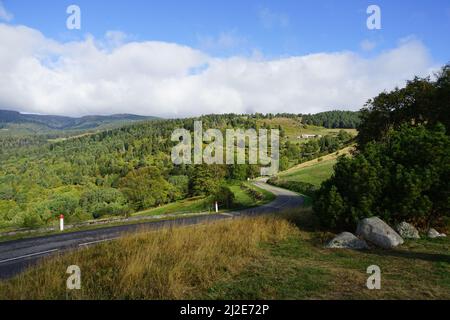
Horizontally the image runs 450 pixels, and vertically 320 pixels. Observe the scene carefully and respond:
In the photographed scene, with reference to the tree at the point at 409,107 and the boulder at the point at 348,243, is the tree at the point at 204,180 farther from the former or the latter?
the boulder at the point at 348,243

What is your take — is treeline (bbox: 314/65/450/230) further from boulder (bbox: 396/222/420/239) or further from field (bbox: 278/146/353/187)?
field (bbox: 278/146/353/187)

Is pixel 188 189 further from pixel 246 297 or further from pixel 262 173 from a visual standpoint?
pixel 246 297

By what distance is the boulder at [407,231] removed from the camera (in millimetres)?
11414

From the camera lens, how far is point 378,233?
34.6ft

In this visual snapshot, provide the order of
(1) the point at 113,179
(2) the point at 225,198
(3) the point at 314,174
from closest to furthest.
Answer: (2) the point at 225,198 < (3) the point at 314,174 < (1) the point at 113,179

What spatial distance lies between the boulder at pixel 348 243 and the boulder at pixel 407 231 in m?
2.08

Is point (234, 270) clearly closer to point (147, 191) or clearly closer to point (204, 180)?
point (204, 180)

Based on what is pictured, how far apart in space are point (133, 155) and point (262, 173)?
273 ft

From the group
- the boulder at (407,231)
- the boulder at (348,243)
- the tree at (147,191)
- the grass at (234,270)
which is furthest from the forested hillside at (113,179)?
the grass at (234,270)

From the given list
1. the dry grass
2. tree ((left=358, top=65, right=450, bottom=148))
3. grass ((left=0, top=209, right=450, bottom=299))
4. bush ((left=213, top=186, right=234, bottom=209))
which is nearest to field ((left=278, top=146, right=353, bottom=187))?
bush ((left=213, top=186, right=234, bottom=209))

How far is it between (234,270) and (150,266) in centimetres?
188

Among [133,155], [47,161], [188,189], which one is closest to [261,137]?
[133,155]

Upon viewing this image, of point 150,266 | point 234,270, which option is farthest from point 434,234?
point 150,266

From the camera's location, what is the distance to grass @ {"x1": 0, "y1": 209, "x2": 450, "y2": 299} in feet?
21.2
